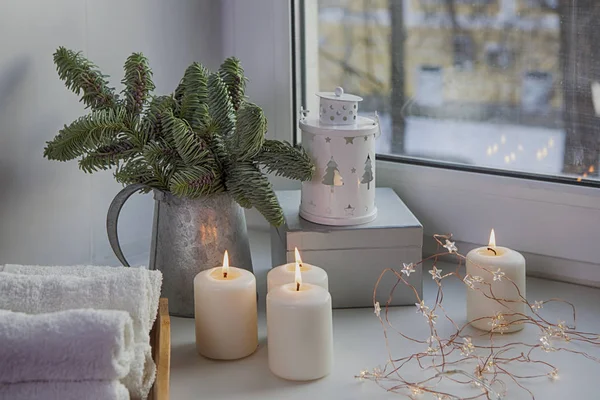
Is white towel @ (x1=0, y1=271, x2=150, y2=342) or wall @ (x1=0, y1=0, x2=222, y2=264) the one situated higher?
wall @ (x1=0, y1=0, x2=222, y2=264)

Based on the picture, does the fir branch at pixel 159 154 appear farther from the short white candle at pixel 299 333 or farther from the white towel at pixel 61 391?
the white towel at pixel 61 391

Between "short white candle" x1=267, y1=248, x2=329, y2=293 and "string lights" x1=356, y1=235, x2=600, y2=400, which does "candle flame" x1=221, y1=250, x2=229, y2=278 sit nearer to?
"short white candle" x1=267, y1=248, x2=329, y2=293

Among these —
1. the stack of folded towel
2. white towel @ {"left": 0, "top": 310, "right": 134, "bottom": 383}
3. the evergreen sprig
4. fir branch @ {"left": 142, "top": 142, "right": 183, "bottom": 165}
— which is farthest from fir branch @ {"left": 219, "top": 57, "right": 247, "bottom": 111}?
white towel @ {"left": 0, "top": 310, "right": 134, "bottom": 383}

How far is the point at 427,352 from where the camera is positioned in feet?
3.07

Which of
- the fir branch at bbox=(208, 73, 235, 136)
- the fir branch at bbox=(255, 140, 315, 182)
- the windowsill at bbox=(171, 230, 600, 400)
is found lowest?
the windowsill at bbox=(171, 230, 600, 400)

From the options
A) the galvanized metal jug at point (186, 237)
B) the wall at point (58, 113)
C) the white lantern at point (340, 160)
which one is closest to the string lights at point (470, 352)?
the white lantern at point (340, 160)

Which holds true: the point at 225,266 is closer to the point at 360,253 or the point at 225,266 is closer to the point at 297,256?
the point at 297,256

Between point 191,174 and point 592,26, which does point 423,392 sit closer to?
point 191,174

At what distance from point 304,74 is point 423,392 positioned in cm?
66

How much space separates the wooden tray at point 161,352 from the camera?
2.43 feet

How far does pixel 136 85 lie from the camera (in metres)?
1.04

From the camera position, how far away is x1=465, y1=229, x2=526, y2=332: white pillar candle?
0.99m

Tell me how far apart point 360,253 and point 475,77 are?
348 millimetres

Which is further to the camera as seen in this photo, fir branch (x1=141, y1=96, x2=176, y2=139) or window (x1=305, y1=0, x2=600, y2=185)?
window (x1=305, y1=0, x2=600, y2=185)
